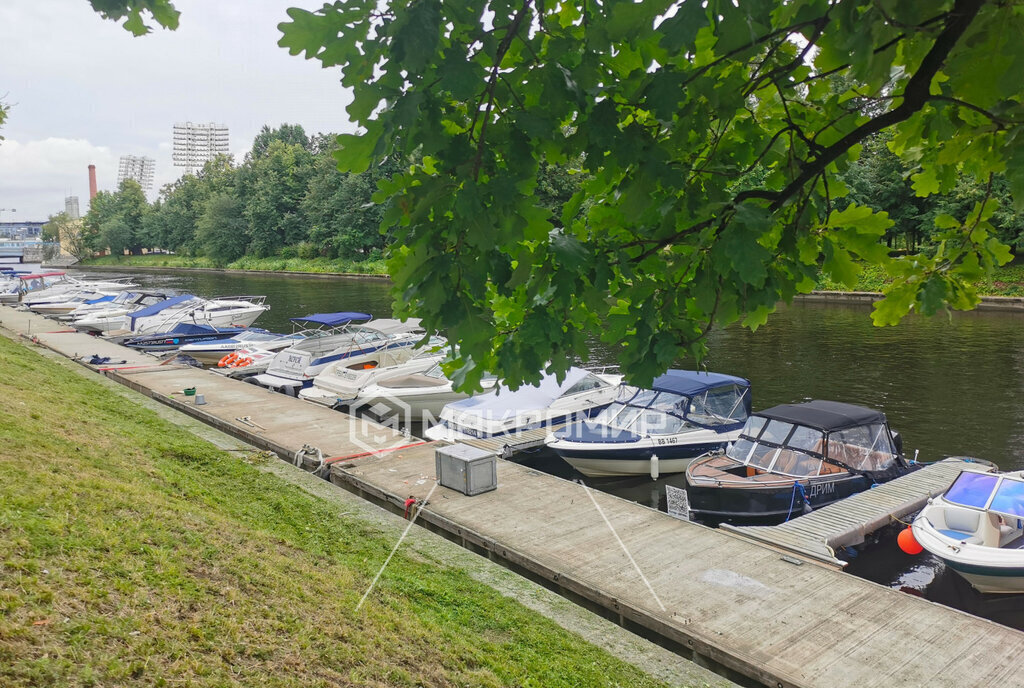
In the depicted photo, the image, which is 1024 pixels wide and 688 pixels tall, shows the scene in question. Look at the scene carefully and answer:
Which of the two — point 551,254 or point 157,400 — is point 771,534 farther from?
point 157,400

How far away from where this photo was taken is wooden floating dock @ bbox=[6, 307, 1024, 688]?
684cm

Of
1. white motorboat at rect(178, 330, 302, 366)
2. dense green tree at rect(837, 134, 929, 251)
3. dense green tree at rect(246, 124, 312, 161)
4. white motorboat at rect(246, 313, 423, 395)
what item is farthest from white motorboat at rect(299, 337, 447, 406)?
dense green tree at rect(246, 124, 312, 161)

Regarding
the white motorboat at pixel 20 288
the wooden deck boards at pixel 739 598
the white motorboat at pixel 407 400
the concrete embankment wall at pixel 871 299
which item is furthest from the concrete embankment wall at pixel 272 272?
the wooden deck boards at pixel 739 598

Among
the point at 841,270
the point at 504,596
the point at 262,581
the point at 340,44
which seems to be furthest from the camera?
the point at 504,596

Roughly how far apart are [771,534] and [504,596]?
→ 14.1 ft

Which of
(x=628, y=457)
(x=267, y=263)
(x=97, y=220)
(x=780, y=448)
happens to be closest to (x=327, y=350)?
(x=628, y=457)

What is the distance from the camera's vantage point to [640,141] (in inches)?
105

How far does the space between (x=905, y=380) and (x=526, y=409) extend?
13611 mm

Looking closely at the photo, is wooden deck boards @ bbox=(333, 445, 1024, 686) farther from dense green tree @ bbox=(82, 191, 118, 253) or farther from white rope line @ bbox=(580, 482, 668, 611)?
dense green tree @ bbox=(82, 191, 118, 253)

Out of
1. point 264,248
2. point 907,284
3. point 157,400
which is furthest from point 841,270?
point 264,248

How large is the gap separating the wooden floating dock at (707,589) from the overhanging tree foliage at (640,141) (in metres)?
4.95

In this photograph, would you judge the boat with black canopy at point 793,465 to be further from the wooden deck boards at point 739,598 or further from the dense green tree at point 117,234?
the dense green tree at point 117,234

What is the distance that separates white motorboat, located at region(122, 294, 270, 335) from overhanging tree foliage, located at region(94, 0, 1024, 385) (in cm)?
3059

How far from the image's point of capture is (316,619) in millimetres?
5801
